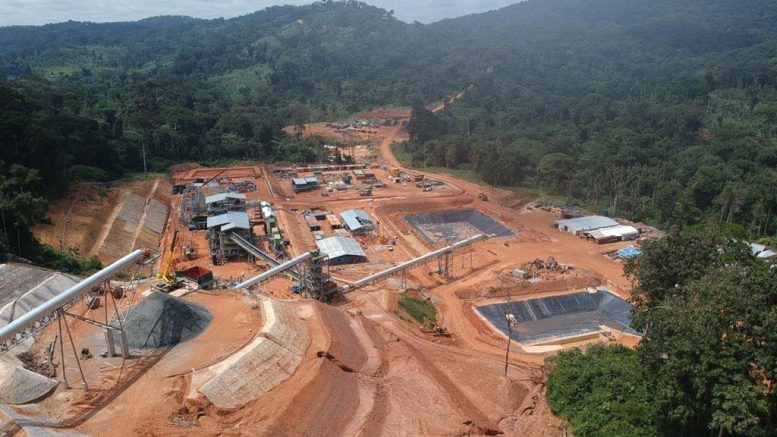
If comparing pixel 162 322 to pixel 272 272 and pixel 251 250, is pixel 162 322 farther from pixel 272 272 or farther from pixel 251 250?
pixel 251 250

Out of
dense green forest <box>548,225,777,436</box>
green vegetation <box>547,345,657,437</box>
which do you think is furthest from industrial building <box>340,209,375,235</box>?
dense green forest <box>548,225,777,436</box>

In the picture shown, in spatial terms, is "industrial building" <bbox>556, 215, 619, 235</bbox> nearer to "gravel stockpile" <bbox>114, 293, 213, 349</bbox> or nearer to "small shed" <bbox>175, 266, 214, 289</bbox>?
"small shed" <bbox>175, 266, 214, 289</bbox>

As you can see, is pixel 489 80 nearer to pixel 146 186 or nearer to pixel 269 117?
pixel 269 117

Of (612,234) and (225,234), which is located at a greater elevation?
(225,234)

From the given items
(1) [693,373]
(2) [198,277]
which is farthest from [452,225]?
(1) [693,373]

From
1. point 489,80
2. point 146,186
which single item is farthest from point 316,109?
point 146,186

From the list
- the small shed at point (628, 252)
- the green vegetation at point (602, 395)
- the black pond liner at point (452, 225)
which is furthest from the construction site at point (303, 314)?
the green vegetation at point (602, 395)
